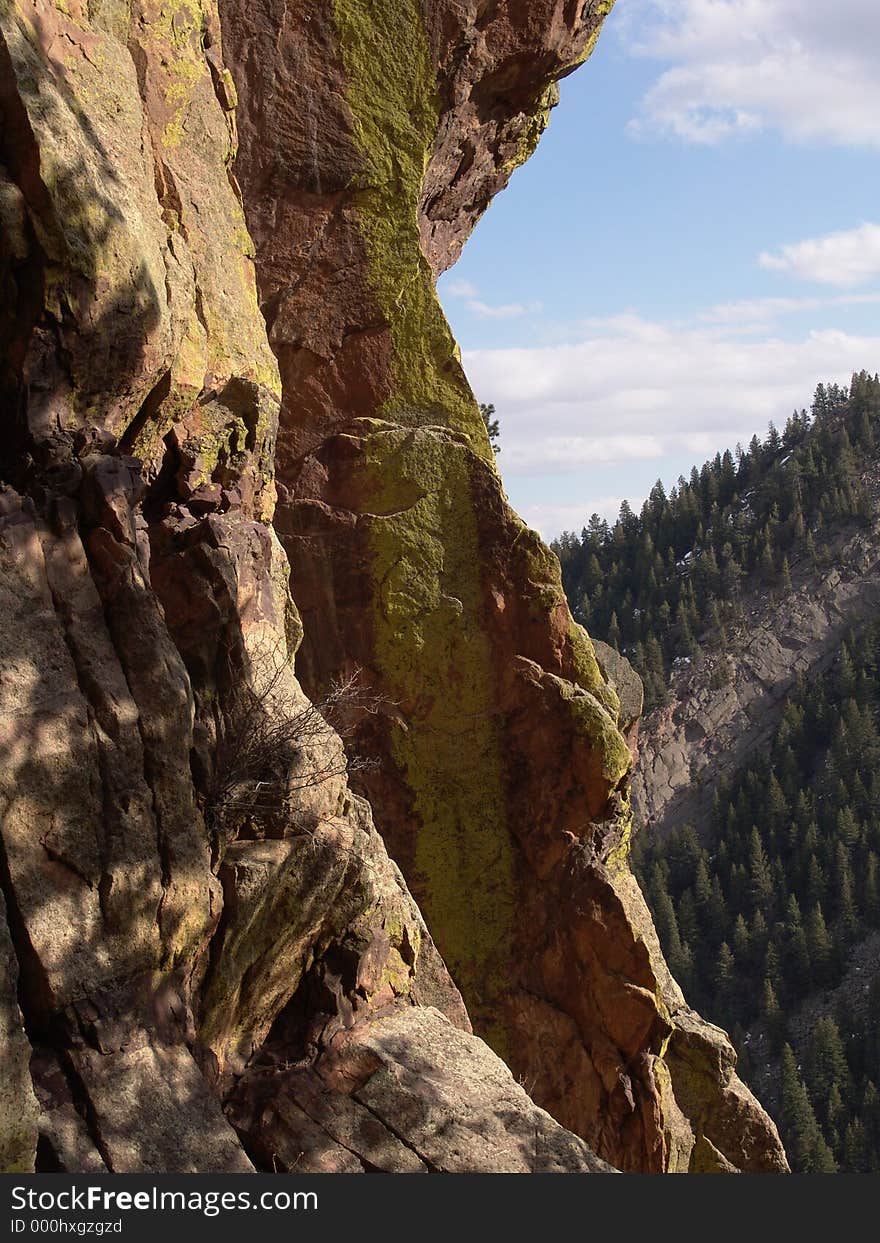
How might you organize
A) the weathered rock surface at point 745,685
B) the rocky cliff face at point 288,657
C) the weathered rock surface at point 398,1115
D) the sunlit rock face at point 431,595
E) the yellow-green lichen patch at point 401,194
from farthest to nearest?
the weathered rock surface at point 745,685, the yellow-green lichen patch at point 401,194, the sunlit rock face at point 431,595, the weathered rock surface at point 398,1115, the rocky cliff face at point 288,657

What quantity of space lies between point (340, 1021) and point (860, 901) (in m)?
77.3

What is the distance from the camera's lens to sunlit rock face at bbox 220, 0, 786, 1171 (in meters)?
11.9

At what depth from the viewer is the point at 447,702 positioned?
12188 mm

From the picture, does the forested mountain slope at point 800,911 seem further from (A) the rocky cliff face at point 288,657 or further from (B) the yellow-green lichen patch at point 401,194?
(B) the yellow-green lichen patch at point 401,194

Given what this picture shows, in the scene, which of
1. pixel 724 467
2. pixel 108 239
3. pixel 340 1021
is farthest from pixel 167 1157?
pixel 724 467

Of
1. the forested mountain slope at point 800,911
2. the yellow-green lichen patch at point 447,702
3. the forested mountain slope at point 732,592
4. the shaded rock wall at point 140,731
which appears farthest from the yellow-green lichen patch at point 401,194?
the forested mountain slope at point 732,592

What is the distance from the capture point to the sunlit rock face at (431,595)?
11.9 metres

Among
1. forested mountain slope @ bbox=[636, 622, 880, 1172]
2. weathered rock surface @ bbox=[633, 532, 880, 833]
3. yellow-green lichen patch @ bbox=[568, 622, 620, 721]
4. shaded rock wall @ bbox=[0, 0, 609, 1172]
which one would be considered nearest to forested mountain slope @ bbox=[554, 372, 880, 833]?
weathered rock surface @ bbox=[633, 532, 880, 833]

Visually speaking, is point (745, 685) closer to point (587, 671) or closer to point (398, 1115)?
point (587, 671)

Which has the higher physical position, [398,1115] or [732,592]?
[732,592]

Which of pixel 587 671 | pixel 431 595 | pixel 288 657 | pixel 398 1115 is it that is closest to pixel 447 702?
pixel 431 595

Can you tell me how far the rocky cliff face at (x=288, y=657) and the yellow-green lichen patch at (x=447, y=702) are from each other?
3 centimetres

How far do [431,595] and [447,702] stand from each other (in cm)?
108

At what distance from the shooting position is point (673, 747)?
10619 centimetres
